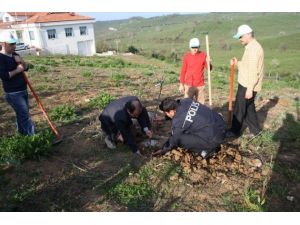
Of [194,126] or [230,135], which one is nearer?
[194,126]

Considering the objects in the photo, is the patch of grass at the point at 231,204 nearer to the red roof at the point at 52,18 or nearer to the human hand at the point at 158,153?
the human hand at the point at 158,153

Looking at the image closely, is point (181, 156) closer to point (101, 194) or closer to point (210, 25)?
point (101, 194)

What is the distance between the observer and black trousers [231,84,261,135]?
5.68 metres

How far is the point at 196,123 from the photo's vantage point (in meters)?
4.73

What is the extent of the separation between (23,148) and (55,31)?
37.4m

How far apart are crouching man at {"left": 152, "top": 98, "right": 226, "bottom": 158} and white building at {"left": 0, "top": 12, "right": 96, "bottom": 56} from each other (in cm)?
3685

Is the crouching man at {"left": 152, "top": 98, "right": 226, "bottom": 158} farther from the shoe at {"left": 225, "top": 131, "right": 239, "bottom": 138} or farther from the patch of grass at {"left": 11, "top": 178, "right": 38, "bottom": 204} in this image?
the patch of grass at {"left": 11, "top": 178, "right": 38, "bottom": 204}

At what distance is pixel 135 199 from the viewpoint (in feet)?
13.3

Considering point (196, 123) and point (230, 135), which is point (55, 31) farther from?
point (196, 123)

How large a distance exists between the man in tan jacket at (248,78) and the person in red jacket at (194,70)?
908 mm

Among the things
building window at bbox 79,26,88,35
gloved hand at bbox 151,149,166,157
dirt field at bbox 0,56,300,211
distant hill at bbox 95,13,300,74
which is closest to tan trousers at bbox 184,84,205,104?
dirt field at bbox 0,56,300,211

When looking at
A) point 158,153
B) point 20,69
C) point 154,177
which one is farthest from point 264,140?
point 20,69

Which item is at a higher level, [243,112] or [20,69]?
[20,69]

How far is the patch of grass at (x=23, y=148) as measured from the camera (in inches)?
193
